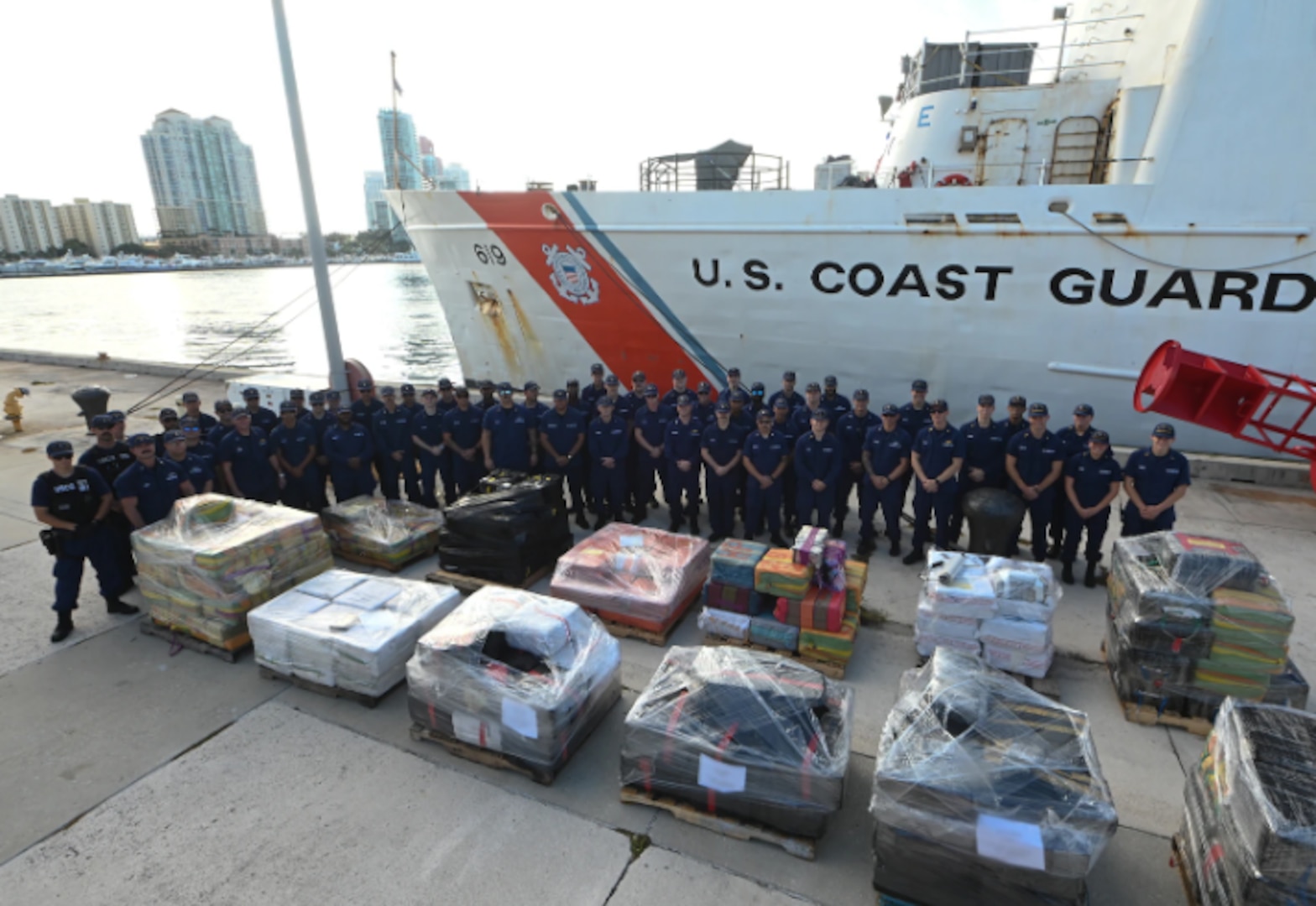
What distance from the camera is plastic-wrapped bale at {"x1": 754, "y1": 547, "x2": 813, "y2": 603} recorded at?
448 centimetres

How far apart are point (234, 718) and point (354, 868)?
5.27 ft

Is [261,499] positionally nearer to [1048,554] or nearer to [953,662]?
[953,662]

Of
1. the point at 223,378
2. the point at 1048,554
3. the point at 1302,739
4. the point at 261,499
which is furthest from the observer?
the point at 223,378

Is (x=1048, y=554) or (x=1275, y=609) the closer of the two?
(x=1275, y=609)

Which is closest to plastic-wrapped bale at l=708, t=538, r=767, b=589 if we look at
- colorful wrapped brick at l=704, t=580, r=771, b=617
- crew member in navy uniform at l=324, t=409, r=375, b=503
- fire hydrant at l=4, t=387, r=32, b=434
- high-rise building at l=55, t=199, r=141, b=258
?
colorful wrapped brick at l=704, t=580, r=771, b=617

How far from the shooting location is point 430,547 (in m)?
6.42

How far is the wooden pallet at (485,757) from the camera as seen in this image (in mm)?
3602

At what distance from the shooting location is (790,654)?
4.69m

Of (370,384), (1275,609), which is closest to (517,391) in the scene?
(370,384)

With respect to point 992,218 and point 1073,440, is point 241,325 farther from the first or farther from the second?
point 1073,440

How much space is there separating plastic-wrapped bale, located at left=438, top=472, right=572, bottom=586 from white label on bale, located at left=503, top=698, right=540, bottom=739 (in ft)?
6.96

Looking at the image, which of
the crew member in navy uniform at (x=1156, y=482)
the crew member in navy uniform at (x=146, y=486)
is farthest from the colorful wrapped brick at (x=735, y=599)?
the crew member in navy uniform at (x=146, y=486)

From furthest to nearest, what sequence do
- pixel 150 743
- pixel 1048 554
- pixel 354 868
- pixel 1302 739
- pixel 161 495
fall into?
1. pixel 1048 554
2. pixel 161 495
3. pixel 150 743
4. pixel 354 868
5. pixel 1302 739

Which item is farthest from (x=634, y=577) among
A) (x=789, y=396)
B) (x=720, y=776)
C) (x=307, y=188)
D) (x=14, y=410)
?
(x=14, y=410)
